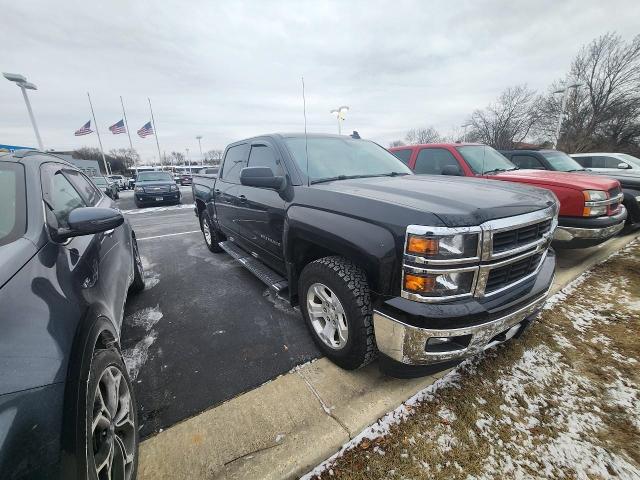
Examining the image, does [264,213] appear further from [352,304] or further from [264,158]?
[352,304]

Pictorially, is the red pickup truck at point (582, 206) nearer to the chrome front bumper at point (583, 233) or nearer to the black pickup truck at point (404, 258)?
the chrome front bumper at point (583, 233)

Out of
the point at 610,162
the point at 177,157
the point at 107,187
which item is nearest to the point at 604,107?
the point at 610,162

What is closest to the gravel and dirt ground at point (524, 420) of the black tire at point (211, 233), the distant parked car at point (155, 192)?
the black tire at point (211, 233)

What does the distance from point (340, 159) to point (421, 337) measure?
197 cm

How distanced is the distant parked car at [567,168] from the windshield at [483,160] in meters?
1.38

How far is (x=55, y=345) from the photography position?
1091 millimetres

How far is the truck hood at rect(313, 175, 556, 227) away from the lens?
5.33 feet

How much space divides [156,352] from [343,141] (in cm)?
285

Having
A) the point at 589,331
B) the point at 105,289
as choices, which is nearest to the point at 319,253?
the point at 105,289

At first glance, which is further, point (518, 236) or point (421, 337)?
point (518, 236)

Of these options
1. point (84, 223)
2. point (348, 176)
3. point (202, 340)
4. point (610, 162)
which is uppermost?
point (348, 176)

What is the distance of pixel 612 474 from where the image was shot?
5.05 feet

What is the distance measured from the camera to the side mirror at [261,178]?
2.45 metres

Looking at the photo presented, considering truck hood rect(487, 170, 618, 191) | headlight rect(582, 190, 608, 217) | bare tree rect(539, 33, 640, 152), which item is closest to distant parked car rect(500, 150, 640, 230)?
truck hood rect(487, 170, 618, 191)
